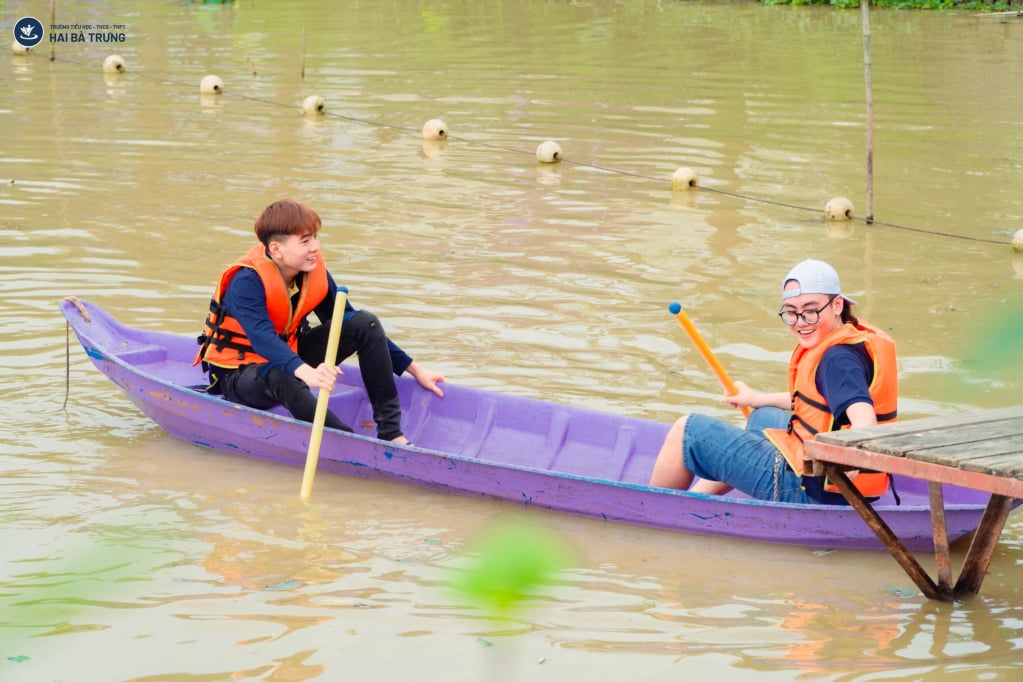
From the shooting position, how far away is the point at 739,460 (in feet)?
16.8

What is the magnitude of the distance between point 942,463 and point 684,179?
25.3 feet

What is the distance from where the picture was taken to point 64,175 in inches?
466

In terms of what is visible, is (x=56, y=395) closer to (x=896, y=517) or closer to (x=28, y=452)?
(x=28, y=452)

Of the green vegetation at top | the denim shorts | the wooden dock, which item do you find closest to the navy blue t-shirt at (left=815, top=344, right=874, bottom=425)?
the wooden dock

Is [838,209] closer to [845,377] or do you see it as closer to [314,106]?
[845,377]

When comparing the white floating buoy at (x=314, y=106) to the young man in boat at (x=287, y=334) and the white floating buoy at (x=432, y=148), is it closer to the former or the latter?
the white floating buoy at (x=432, y=148)

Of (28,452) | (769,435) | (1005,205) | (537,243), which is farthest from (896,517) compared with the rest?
(1005,205)

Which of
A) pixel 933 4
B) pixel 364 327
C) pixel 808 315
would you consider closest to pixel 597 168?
pixel 364 327

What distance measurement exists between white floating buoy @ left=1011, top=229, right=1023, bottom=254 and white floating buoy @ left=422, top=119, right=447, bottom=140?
6.04m

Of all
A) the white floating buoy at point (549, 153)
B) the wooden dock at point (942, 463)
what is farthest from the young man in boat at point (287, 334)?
the white floating buoy at point (549, 153)

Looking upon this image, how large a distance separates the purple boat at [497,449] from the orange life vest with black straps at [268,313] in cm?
22

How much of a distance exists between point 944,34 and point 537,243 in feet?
47.6

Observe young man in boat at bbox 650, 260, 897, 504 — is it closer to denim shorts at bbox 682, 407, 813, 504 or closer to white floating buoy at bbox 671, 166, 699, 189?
denim shorts at bbox 682, 407, 813, 504

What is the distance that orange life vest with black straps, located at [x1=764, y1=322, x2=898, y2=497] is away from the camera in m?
4.72
